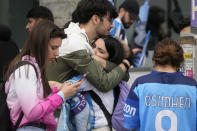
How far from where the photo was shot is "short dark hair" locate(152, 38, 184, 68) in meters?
3.11

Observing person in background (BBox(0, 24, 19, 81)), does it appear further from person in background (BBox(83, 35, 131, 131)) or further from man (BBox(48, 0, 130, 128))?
person in background (BBox(83, 35, 131, 131))

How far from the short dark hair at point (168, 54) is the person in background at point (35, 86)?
75 cm

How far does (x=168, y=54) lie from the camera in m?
3.11

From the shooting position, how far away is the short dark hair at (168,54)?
10.2 feet

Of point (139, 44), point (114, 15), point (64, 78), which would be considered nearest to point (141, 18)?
point (139, 44)

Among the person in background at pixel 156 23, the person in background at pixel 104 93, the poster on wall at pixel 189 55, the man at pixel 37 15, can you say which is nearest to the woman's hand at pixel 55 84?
the person in background at pixel 104 93

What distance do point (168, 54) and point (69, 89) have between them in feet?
2.79

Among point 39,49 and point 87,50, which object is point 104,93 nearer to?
point 87,50

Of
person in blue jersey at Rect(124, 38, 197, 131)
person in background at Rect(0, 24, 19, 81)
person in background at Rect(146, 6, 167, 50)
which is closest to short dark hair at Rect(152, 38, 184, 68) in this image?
person in blue jersey at Rect(124, 38, 197, 131)

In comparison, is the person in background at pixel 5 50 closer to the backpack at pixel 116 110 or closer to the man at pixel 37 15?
the man at pixel 37 15

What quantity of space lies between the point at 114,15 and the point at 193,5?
1118 millimetres

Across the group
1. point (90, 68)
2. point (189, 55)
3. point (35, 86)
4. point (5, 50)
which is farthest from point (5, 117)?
point (189, 55)

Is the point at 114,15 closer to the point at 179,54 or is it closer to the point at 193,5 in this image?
the point at 179,54

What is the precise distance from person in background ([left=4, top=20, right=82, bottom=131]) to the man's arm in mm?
252
